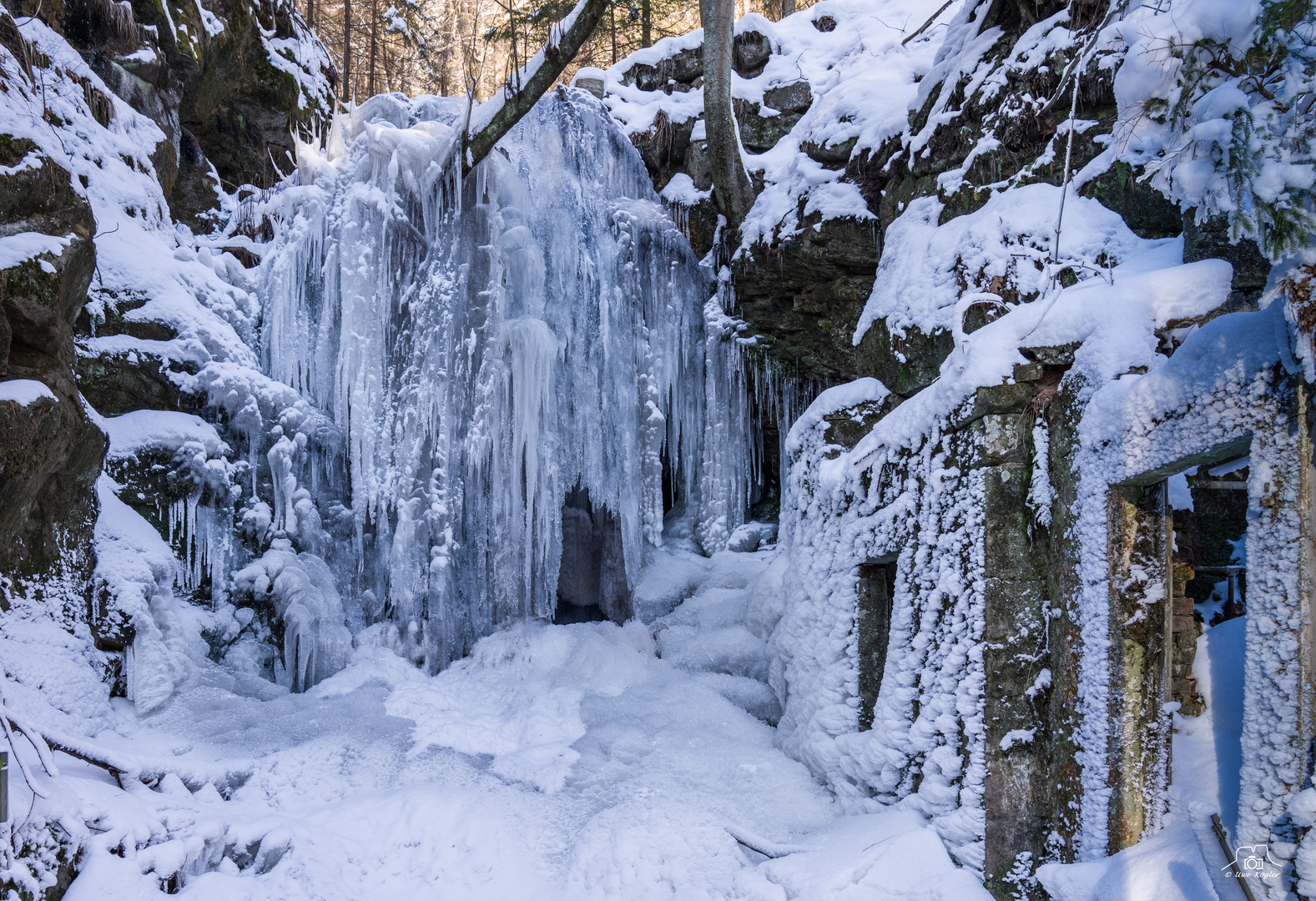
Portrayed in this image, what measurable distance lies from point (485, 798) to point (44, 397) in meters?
3.34

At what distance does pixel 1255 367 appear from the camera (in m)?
2.19

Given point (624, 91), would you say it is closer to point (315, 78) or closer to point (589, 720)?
point (315, 78)

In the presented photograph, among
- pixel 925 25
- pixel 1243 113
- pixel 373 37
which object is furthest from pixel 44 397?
pixel 373 37

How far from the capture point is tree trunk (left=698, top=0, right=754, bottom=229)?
7418mm

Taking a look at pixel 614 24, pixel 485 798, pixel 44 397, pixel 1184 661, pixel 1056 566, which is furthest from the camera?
pixel 614 24

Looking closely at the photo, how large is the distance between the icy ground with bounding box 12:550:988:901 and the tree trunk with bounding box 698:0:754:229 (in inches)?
182

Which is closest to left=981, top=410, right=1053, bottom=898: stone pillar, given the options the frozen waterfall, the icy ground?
the icy ground

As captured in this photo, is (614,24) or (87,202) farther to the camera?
(614,24)

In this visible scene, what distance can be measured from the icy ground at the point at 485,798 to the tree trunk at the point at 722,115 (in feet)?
15.1

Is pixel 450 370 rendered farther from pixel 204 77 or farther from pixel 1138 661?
pixel 1138 661

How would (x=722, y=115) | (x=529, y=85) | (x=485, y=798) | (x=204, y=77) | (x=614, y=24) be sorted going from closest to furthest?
1. (x=485, y=798)
2. (x=529, y=85)
3. (x=722, y=115)
4. (x=204, y=77)
5. (x=614, y=24)

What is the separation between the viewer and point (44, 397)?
13.3ft

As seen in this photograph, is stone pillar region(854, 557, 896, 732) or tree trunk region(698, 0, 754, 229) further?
Answer: tree trunk region(698, 0, 754, 229)

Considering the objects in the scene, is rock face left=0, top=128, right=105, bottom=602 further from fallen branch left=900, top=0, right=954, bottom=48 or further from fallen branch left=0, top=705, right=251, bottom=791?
fallen branch left=900, top=0, right=954, bottom=48
